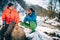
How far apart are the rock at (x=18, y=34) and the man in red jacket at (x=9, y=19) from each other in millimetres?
55

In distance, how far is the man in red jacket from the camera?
207 cm

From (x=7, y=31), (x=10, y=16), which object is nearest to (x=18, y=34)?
(x=7, y=31)

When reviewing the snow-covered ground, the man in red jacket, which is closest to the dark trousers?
the man in red jacket

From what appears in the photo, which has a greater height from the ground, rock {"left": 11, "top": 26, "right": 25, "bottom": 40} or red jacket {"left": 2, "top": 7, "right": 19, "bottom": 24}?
red jacket {"left": 2, "top": 7, "right": 19, "bottom": 24}

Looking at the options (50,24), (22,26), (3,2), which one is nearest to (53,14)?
(50,24)

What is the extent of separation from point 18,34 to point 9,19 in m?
0.22

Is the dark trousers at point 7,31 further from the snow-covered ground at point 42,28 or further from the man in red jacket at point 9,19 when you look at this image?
the snow-covered ground at point 42,28

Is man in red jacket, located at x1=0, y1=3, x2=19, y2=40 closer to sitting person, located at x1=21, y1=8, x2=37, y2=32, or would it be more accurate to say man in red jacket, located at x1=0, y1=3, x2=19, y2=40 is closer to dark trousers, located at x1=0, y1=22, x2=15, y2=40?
dark trousers, located at x1=0, y1=22, x2=15, y2=40

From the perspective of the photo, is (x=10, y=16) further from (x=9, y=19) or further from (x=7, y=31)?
(x=7, y=31)

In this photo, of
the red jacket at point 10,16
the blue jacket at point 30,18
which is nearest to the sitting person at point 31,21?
the blue jacket at point 30,18

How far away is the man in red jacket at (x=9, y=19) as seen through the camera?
2.07 metres

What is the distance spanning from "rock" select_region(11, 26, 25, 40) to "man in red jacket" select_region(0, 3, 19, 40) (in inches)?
2.2

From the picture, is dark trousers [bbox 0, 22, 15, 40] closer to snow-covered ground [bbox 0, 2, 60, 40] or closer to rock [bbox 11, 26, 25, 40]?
rock [bbox 11, 26, 25, 40]

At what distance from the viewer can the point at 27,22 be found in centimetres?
207
